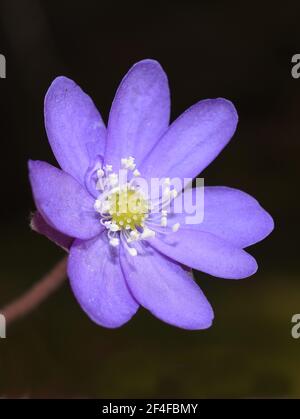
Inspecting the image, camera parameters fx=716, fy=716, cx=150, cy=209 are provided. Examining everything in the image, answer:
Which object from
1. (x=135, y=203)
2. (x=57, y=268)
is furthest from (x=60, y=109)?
(x=57, y=268)

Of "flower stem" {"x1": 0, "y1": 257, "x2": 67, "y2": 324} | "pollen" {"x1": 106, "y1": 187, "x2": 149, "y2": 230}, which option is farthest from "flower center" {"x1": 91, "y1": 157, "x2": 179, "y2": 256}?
"flower stem" {"x1": 0, "y1": 257, "x2": 67, "y2": 324}

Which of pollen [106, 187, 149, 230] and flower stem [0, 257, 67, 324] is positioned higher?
pollen [106, 187, 149, 230]

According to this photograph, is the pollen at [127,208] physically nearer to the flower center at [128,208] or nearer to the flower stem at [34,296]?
the flower center at [128,208]

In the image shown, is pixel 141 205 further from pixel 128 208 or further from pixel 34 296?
pixel 34 296

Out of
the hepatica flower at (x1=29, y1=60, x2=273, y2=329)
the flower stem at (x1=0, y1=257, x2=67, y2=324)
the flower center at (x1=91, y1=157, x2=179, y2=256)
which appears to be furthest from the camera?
the flower stem at (x1=0, y1=257, x2=67, y2=324)

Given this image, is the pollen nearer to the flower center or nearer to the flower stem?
the flower center

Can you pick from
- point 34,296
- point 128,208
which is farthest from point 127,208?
point 34,296

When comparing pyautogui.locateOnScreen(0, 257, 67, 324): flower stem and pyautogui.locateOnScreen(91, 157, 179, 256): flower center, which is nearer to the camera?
pyautogui.locateOnScreen(91, 157, 179, 256): flower center

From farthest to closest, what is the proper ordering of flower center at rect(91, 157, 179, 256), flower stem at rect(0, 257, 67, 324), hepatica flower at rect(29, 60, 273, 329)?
1. flower stem at rect(0, 257, 67, 324)
2. flower center at rect(91, 157, 179, 256)
3. hepatica flower at rect(29, 60, 273, 329)
